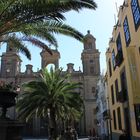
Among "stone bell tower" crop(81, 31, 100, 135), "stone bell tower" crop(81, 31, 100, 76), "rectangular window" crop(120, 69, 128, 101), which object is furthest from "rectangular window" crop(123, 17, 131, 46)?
"stone bell tower" crop(81, 31, 100, 76)

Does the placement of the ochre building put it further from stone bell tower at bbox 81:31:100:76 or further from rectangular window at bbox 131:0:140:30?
stone bell tower at bbox 81:31:100:76

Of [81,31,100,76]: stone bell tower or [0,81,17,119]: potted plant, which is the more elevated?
[81,31,100,76]: stone bell tower

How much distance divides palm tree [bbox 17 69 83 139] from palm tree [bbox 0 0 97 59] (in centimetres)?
1361

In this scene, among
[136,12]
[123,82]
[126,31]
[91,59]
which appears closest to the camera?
[136,12]

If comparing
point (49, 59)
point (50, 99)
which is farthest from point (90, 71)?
point (50, 99)

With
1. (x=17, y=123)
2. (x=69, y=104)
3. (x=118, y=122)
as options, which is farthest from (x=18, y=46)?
(x=69, y=104)

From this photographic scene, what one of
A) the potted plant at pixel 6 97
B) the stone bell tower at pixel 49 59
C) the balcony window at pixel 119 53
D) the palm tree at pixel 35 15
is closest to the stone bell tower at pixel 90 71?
the stone bell tower at pixel 49 59

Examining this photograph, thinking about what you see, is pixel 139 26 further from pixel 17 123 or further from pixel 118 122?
pixel 118 122

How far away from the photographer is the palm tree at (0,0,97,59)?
1081cm

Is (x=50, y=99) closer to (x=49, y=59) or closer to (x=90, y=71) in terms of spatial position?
(x=49, y=59)

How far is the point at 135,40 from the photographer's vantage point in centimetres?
1569

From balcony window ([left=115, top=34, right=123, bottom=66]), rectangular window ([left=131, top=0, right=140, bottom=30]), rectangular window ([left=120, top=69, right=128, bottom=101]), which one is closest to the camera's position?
rectangular window ([left=131, top=0, right=140, bottom=30])

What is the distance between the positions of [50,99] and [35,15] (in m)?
15.6

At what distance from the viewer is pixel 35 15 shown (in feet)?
37.4
